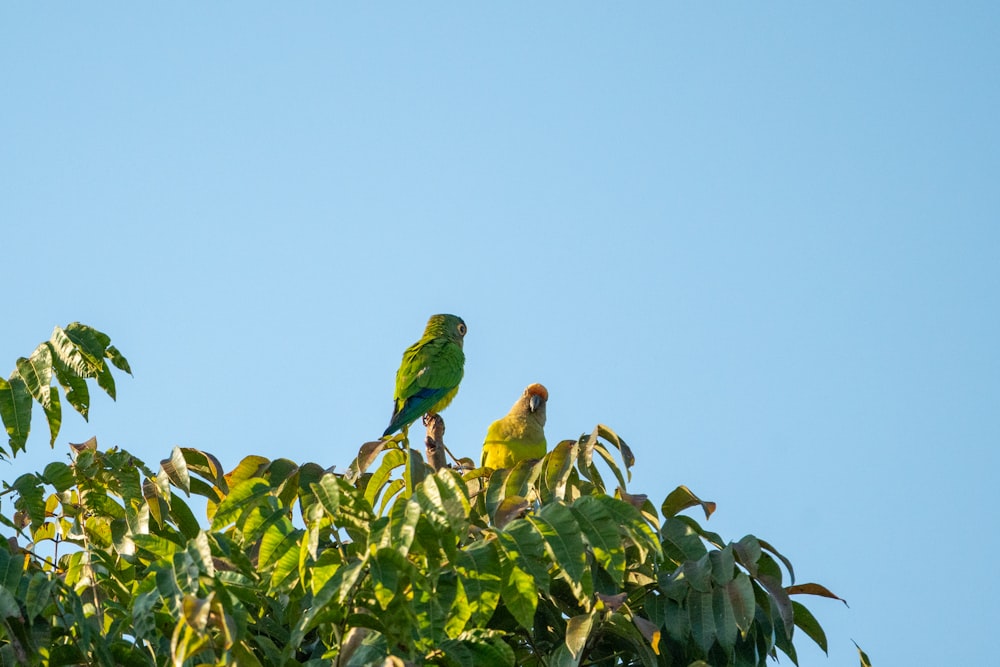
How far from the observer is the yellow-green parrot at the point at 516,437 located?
776 cm

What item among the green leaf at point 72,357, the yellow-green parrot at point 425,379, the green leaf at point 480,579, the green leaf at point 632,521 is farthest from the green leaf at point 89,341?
the yellow-green parrot at point 425,379

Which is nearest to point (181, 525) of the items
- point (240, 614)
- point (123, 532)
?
point (123, 532)

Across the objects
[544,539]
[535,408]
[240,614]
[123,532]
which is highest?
[535,408]

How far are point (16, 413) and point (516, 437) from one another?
3.92m

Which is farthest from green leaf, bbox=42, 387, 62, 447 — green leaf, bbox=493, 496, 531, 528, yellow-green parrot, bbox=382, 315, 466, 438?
yellow-green parrot, bbox=382, 315, 466, 438

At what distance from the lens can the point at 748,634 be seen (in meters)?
4.37

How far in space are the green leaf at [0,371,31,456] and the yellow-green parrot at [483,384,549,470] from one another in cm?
366

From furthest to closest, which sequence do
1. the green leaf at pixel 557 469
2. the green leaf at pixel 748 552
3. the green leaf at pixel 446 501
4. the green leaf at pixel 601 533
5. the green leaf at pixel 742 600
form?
1. the green leaf at pixel 557 469
2. the green leaf at pixel 748 552
3. the green leaf at pixel 742 600
4. the green leaf at pixel 601 533
5. the green leaf at pixel 446 501

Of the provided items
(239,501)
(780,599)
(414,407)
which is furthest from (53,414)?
(414,407)

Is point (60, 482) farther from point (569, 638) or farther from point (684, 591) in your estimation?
point (684, 591)

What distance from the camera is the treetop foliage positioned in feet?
10.9

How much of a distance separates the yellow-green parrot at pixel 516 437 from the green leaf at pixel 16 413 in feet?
12.0

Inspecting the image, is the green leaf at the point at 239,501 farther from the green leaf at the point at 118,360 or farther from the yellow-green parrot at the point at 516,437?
the yellow-green parrot at the point at 516,437

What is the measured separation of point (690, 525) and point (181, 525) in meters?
2.05
